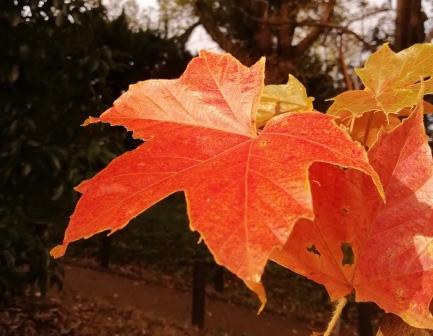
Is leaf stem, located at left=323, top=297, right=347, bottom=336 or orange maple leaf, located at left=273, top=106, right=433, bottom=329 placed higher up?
orange maple leaf, located at left=273, top=106, right=433, bottom=329

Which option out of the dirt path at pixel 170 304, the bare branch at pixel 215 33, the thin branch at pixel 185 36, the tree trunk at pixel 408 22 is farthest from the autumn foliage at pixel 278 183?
the thin branch at pixel 185 36

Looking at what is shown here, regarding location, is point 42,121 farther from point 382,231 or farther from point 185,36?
point 185,36

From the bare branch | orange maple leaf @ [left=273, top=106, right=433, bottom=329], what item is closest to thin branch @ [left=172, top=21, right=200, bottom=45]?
the bare branch

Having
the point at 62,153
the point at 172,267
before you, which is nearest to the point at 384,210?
the point at 62,153

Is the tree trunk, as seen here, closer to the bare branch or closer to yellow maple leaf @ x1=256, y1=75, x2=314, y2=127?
yellow maple leaf @ x1=256, y1=75, x2=314, y2=127

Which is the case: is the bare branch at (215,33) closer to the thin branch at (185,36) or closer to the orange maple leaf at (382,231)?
the thin branch at (185,36)

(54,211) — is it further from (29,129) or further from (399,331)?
(399,331)

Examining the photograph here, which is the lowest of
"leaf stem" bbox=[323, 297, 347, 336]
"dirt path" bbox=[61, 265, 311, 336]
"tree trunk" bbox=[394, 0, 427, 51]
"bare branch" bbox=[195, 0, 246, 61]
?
"dirt path" bbox=[61, 265, 311, 336]
